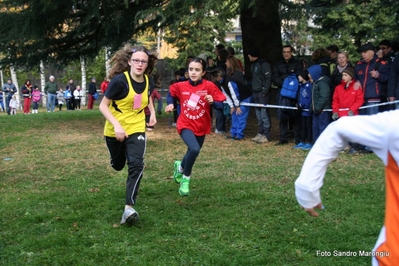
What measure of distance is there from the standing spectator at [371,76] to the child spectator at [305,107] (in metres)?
1.08

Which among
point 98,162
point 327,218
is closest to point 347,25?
point 98,162

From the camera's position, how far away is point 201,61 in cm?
743

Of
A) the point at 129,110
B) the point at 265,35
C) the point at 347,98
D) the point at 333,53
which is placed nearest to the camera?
the point at 129,110

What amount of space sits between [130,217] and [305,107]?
6.32 m

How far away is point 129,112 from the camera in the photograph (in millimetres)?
6297

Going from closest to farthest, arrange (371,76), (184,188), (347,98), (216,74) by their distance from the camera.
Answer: (184,188), (347,98), (371,76), (216,74)

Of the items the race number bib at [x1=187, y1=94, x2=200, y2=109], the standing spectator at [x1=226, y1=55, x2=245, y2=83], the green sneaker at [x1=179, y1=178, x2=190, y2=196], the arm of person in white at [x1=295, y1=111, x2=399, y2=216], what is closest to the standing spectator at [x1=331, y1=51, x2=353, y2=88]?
the standing spectator at [x1=226, y1=55, x2=245, y2=83]

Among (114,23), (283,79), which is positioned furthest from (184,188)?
(114,23)

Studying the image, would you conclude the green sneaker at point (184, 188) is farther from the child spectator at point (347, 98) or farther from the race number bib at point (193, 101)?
the child spectator at point (347, 98)

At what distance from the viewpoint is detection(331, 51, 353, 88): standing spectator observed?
10609 mm

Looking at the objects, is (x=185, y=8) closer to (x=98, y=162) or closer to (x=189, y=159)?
(x=98, y=162)

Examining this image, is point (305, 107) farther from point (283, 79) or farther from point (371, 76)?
point (371, 76)

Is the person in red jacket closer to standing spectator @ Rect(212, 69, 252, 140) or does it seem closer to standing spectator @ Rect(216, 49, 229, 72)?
standing spectator @ Rect(212, 69, 252, 140)

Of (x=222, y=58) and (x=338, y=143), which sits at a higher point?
(x=222, y=58)
